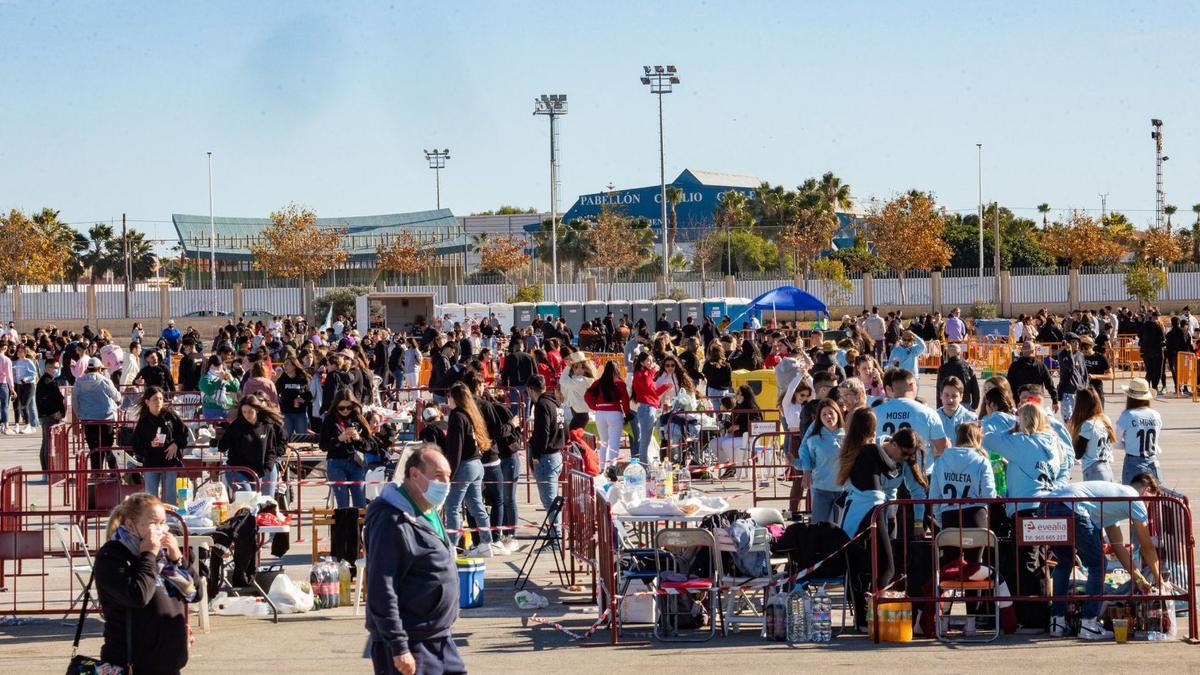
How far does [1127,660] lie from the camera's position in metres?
8.58

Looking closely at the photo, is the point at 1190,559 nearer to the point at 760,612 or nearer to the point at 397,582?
the point at 760,612

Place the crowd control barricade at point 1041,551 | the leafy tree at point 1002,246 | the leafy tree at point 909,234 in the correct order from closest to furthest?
the crowd control barricade at point 1041,551
the leafy tree at point 909,234
the leafy tree at point 1002,246

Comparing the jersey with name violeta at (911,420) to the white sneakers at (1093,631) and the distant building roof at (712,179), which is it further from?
the distant building roof at (712,179)

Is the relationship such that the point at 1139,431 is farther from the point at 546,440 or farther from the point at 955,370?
the point at 955,370

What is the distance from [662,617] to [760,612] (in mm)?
945

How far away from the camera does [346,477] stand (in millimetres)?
12953

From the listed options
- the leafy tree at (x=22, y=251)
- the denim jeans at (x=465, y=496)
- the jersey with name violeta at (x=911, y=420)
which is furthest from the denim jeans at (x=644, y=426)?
the leafy tree at (x=22, y=251)

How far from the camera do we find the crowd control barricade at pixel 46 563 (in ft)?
32.4

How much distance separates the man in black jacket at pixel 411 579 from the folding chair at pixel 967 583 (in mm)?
4253

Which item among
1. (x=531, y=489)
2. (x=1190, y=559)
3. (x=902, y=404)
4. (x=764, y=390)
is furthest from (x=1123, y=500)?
(x=764, y=390)

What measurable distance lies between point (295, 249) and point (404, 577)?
78.9 meters

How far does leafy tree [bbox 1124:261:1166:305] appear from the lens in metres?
61.3

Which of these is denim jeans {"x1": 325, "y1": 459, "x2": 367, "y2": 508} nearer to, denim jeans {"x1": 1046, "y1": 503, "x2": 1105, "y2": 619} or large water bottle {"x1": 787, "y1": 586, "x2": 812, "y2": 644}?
large water bottle {"x1": 787, "y1": 586, "x2": 812, "y2": 644}

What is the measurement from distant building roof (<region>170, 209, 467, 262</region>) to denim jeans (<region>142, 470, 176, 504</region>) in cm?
8621
